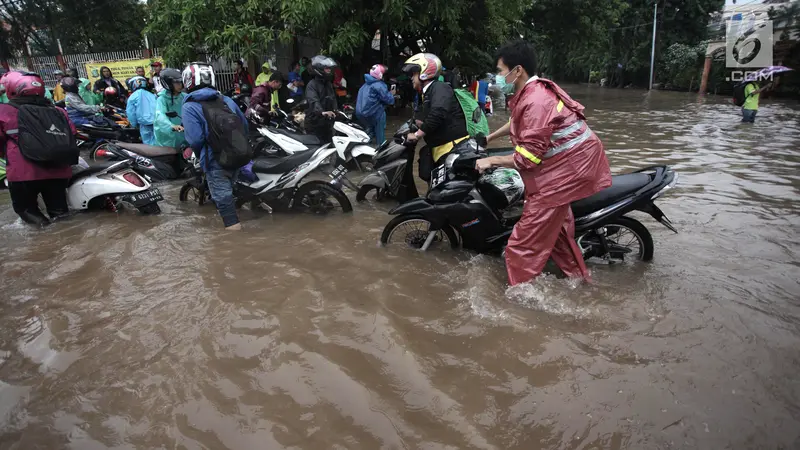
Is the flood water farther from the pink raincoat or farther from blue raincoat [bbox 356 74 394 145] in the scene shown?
blue raincoat [bbox 356 74 394 145]

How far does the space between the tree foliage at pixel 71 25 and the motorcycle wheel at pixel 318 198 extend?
42.5 feet

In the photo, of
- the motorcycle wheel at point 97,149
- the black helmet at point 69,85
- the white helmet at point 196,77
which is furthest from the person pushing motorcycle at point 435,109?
the black helmet at point 69,85

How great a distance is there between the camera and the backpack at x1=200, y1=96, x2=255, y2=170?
14.3ft

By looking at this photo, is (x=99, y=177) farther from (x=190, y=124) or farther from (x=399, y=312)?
(x=399, y=312)

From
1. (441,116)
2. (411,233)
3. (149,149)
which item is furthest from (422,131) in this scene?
(149,149)

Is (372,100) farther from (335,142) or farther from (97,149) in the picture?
(97,149)

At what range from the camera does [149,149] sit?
6.02m

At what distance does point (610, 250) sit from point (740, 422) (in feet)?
5.77

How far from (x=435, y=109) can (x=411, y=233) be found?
1.20 meters

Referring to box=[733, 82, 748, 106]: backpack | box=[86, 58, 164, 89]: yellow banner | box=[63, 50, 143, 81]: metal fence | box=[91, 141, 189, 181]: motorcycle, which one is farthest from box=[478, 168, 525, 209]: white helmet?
box=[63, 50, 143, 81]: metal fence

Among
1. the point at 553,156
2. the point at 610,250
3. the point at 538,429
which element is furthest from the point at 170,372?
the point at 610,250

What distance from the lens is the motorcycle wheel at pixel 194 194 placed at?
5812 millimetres

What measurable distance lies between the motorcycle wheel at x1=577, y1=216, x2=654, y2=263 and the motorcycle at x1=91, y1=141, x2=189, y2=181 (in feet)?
15.9

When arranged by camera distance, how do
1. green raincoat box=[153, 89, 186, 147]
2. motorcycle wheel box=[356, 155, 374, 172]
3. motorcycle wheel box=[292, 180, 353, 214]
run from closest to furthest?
motorcycle wheel box=[292, 180, 353, 214] → green raincoat box=[153, 89, 186, 147] → motorcycle wheel box=[356, 155, 374, 172]
